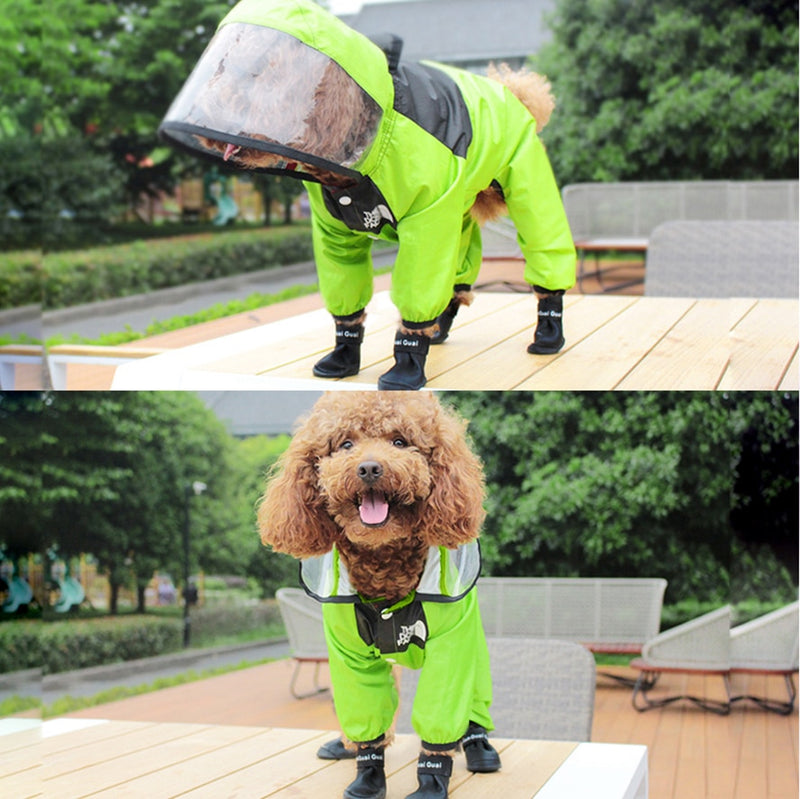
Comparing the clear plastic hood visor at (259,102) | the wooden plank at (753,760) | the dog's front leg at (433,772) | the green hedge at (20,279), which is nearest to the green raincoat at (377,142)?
the clear plastic hood visor at (259,102)

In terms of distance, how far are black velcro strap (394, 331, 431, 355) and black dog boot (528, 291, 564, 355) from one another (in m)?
0.26

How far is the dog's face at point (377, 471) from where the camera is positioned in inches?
54.4

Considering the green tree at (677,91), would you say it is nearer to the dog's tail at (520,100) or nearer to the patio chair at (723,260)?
the patio chair at (723,260)

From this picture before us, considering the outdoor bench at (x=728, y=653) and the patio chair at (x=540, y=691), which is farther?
the outdoor bench at (x=728, y=653)

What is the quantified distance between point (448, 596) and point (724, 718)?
3102mm

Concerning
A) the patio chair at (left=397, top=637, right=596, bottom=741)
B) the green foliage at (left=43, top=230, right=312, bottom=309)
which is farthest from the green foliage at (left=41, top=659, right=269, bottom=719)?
the patio chair at (left=397, top=637, right=596, bottom=741)

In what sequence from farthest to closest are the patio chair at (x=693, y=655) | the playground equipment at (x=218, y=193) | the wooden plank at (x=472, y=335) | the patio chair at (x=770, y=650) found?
1. the playground equipment at (x=218, y=193)
2. the patio chair at (x=693, y=655)
3. the patio chair at (x=770, y=650)
4. the wooden plank at (x=472, y=335)

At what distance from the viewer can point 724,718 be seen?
4.30m

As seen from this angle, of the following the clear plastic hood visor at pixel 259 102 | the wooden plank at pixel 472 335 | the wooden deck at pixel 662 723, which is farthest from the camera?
the wooden deck at pixel 662 723

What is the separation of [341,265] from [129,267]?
398 centimetres

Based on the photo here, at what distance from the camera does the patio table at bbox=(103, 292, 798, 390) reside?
1606mm

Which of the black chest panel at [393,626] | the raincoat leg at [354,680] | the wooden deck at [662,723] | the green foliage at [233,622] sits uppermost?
the black chest panel at [393,626]

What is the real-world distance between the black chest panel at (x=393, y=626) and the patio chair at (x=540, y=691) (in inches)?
26.8

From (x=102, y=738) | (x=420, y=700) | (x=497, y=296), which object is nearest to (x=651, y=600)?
(x=497, y=296)
